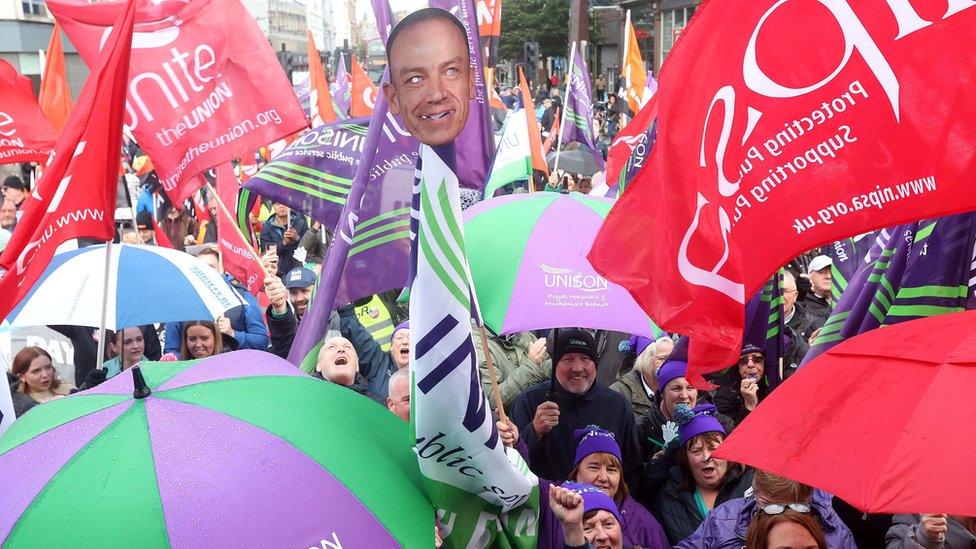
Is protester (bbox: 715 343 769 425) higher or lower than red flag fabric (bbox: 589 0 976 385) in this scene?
lower

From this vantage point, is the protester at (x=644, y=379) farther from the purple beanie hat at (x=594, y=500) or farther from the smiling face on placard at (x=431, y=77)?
the smiling face on placard at (x=431, y=77)

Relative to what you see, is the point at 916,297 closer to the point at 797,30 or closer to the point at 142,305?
the point at 797,30

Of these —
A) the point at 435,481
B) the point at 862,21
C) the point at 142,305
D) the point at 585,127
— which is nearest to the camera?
the point at 435,481

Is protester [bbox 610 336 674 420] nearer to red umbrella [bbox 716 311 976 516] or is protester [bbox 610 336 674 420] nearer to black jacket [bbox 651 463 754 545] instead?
black jacket [bbox 651 463 754 545]

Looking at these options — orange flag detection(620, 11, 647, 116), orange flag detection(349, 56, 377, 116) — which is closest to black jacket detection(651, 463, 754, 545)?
orange flag detection(349, 56, 377, 116)

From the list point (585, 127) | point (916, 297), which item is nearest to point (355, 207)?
point (916, 297)

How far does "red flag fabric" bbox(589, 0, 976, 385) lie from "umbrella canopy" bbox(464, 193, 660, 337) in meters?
1.11

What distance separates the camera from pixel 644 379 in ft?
21.4

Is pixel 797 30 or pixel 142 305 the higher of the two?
pixel 797 30

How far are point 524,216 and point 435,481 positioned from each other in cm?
264

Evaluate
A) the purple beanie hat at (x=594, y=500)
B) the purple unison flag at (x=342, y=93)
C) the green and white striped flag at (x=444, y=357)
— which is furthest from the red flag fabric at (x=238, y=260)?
the purple unison flag at (x=342, y=93)

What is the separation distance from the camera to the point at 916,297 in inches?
167

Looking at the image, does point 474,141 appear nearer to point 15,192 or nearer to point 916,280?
point 916,280

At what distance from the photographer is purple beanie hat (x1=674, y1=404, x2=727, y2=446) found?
5.15 meters
